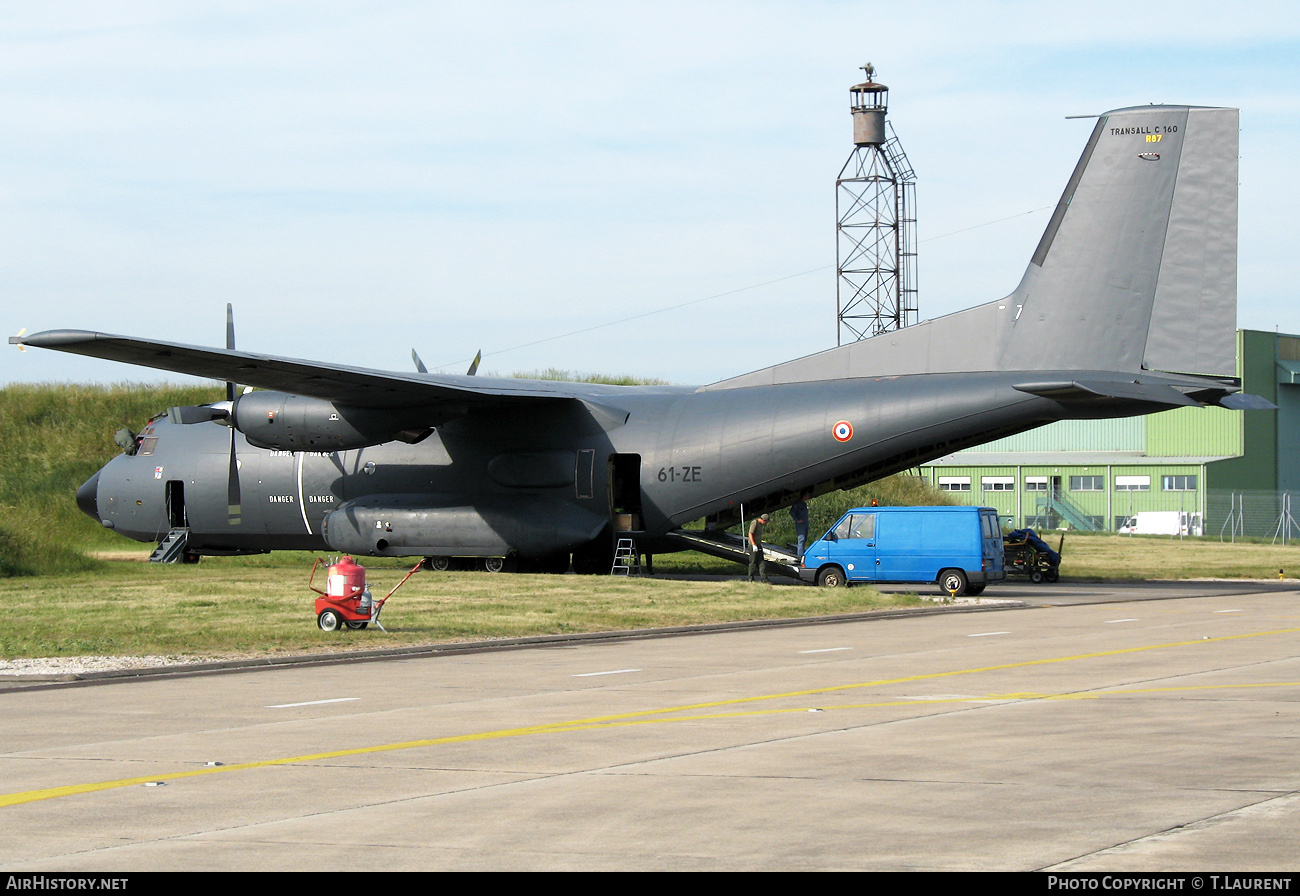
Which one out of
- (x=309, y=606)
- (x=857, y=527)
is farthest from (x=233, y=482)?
(x=857, y=527)

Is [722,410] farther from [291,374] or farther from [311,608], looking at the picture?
[311,608]

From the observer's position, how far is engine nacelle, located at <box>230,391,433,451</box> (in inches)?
1094

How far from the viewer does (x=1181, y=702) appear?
1139 cm

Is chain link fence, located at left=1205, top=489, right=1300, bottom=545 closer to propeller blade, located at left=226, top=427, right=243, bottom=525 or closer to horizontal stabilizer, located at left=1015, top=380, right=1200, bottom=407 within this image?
horizontal stabilizer, located at left=1015, top=380, right=1200, bottom=407

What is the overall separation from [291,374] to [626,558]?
7.81 meters

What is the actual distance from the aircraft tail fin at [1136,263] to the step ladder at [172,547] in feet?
63.3

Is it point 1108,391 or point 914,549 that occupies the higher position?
point 1108,391

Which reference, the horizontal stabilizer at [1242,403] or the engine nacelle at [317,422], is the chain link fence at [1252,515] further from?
the engine nacelle at [317,422]

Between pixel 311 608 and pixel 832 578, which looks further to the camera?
pixel 832 578

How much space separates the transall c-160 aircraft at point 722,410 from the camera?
24.2 metres

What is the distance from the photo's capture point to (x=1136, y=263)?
80.3 feet

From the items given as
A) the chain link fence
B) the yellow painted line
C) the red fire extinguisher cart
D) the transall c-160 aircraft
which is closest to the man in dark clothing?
the transall c-160 aircraft
